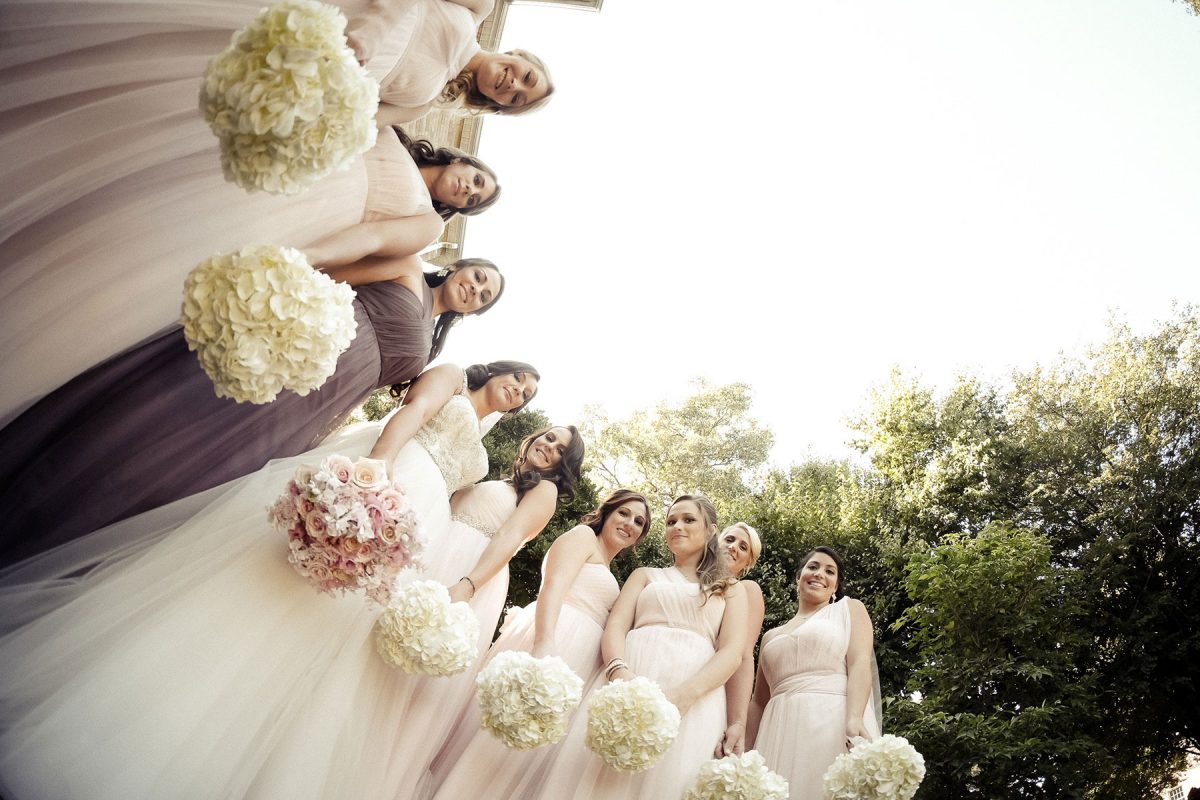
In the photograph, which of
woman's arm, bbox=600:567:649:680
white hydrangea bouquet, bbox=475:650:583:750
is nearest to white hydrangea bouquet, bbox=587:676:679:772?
white hydrangea bouquet, bbox=475:650:583:750

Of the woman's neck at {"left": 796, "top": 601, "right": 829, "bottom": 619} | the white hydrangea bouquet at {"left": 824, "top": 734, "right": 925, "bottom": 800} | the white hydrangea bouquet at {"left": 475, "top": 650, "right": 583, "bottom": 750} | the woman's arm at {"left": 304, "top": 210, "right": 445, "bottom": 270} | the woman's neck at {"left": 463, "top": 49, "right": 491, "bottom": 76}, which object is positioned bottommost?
the white hydrangea bouquet at {"left": 475, "top": 650, "right": 583, "bottom": 750}

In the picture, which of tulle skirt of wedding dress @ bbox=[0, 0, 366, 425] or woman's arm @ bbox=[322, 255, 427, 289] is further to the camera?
woman's arm @ bbox=[322, 255, 427, 289]

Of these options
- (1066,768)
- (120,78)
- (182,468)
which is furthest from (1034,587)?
(120,78)

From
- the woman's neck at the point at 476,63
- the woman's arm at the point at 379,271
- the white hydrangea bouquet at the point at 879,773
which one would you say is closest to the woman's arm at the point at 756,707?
the white hydrangea bouquet at the point at 879,773

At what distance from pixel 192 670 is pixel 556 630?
2398mm

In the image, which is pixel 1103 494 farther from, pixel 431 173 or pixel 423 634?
pixel 423 634

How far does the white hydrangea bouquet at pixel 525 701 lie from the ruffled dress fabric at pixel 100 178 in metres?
A: 2.38

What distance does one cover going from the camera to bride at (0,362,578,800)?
259 cm

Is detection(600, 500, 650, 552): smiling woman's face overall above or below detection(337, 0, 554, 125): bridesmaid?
below

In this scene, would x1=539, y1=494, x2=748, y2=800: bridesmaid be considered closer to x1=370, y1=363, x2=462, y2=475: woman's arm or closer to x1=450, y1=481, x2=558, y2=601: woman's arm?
x1=450, y1=481, x2=558, y2=601: woman's arm

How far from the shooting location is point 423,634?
3723mm

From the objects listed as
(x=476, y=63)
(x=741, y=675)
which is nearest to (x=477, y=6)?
(x=476, y=63)

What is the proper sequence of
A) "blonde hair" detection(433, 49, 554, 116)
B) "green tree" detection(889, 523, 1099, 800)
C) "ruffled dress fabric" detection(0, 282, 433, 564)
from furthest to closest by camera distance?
"green tree" detection(889, 523, 1099, 800), "blonde hair" detection(433, 49, 554, 116), "ruffled dress fabric" detection(0, 282, 433, 564)

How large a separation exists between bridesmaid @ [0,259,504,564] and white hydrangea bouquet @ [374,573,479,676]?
3.62 feet
